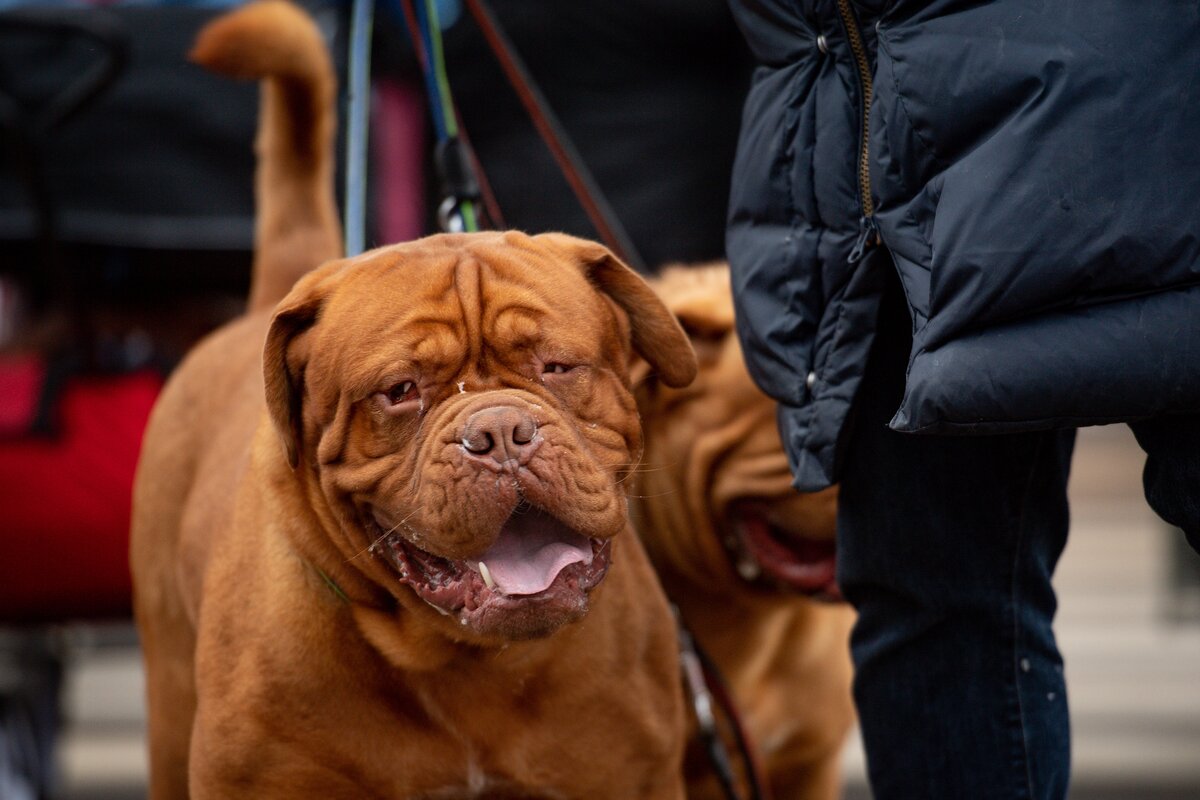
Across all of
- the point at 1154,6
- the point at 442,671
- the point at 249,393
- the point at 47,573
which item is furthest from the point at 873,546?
the point at 47,573

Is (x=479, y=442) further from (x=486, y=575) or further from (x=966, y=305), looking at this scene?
(x=966, y=305)

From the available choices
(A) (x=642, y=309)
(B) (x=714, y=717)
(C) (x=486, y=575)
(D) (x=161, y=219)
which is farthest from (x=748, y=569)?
(D) (x=161, y=219)

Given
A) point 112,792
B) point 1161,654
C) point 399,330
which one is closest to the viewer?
point 399,330

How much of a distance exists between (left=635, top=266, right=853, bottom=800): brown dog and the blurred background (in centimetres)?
143

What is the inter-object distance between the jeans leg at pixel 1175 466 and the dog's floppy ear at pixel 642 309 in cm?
76

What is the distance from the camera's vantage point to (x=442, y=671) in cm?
254

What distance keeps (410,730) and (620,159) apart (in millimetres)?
3268

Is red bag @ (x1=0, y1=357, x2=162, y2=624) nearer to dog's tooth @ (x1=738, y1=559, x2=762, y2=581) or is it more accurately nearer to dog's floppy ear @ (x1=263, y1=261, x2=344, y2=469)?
dog's tooth @ (x1=738, y1=559, x2=762, y2=581)

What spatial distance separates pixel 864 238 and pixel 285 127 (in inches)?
68.4

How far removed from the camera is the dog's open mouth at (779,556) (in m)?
3.37

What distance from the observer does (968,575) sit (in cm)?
244

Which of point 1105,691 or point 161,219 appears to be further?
point 1105,691

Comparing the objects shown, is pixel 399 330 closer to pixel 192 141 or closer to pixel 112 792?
pixel 192 141

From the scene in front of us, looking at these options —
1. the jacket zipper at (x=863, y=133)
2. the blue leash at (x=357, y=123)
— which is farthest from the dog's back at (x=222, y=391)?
the jacket zipper at (x=863, y=133)
